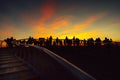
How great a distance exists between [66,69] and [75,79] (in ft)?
0.68

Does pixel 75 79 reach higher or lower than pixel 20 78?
higher

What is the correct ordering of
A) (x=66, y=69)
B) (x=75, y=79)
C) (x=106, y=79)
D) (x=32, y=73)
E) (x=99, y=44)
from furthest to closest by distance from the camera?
(x=99, y=44)
(x=106, y=79)
(x=32, y=73)
(x=66, y=69)
(x=75, y=79)

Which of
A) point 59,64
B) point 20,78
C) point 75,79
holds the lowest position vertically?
point 20,78

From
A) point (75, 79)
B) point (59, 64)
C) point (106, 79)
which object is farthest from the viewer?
point (106, 79)

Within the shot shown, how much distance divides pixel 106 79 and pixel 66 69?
5.99m

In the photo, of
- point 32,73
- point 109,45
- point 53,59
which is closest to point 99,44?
point 109,45

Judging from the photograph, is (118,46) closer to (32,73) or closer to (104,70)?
(104,70)

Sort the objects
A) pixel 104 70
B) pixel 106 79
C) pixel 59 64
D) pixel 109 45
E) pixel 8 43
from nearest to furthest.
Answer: pixel 59 64
pixel 106 79
pixel 104 70
pixel 8 43
pixel 109 45

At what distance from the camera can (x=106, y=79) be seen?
7.37 m

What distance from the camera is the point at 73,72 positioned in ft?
6.31

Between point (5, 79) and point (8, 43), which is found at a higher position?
point (8, 43)

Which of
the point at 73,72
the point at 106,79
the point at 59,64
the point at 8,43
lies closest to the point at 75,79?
the point at 73,72

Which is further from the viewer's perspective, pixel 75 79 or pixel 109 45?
pixel 109 45

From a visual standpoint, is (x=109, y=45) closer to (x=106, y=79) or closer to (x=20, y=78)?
(x=106, y=79)
